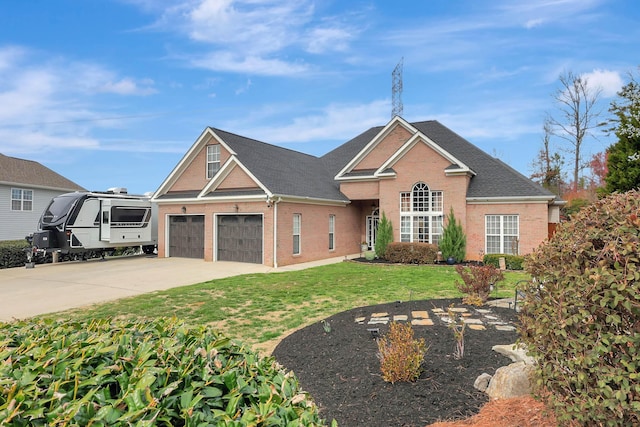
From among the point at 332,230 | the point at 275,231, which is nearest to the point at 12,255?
the point at 275,231

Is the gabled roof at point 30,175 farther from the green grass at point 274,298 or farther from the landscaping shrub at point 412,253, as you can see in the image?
the landscaping shrub at point 412,253

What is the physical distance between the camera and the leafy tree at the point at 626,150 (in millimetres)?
18239

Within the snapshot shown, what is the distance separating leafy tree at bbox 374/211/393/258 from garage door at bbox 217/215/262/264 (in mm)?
6146

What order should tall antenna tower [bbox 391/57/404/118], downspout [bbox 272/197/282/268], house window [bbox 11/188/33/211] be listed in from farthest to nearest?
tall antenna tower [bbox 391/57/404/118], house window [bbox 11/188/33/211], downspout [bbox 272/197/282/268]

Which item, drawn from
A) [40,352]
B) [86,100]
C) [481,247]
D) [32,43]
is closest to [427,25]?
[481,247]

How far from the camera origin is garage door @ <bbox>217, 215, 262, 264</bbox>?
18062 millimetres

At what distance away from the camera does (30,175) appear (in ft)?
90.5

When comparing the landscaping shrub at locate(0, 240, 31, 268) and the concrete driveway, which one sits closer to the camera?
the concrete driveway

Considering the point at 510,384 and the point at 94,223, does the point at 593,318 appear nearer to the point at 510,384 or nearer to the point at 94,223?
Result: the point at 510,384

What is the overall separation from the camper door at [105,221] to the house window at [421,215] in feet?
49.5

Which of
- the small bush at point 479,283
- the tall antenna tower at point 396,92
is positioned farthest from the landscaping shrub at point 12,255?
the tall antenna tower at point 396,92

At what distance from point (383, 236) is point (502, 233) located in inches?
222

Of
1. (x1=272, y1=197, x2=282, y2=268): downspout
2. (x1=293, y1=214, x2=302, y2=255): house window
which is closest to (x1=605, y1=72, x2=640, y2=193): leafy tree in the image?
(x1=293, y1=214, x2=302, y2=255): house window

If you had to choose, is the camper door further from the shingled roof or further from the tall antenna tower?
the tall antenna tower
